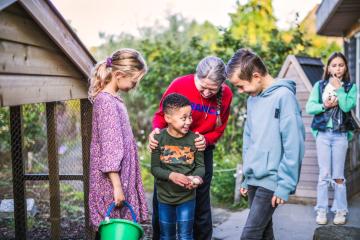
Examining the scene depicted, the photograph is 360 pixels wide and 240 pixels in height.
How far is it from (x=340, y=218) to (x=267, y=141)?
2.27 m

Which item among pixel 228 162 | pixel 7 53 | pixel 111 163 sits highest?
pixel 7 53

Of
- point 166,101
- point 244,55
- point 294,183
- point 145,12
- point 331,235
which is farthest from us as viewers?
point 145,12

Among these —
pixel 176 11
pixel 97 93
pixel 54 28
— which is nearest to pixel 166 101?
pixel 97 93

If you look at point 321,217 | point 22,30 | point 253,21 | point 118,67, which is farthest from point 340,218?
point 253,21

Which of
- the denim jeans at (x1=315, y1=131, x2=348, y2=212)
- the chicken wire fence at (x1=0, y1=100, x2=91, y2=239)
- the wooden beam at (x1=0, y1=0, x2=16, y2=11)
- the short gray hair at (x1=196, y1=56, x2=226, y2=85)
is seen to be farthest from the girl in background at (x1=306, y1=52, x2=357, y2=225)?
the wooden beam at (x1=0, y1=0, x2=16, y2=11)

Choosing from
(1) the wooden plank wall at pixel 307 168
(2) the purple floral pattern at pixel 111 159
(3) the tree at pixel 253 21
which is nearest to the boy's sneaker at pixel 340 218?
(1) the wooden plank wall at pixel 307 168

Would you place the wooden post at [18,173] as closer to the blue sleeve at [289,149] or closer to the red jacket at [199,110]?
the red jacket at [199,110]

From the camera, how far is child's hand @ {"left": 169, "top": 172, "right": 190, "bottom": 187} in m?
3.02

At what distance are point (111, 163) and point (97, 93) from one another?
492 millimetres

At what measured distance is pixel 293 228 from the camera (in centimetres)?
455

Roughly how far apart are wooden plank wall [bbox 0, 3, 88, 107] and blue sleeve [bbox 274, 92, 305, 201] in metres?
1.52

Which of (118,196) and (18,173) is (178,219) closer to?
(118,196)

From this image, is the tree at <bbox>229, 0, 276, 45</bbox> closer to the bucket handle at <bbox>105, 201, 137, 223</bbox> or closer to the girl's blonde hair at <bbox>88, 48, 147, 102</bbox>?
the girl's blonde hair at <bbox>88, 48, 147, 102</bbox>

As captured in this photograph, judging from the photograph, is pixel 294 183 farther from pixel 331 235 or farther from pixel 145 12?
pixel 145 12
